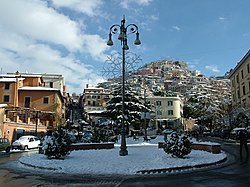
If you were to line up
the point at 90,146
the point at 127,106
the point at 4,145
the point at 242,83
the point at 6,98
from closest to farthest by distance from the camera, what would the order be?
the point at 90,146 < the point at 4,145 < the point at 127,106 < the point at 6,98 < the point at 242,83

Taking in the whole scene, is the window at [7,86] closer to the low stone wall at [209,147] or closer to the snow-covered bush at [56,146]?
the low stone wall at [209,147]

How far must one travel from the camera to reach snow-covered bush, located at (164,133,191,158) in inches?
583

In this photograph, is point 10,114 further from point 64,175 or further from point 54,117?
point 64,175

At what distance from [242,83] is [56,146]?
48.4 meters

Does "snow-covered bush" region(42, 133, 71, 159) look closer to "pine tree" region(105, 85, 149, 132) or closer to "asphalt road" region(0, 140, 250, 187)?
"asphalt road" region(0, 140, 250, 187)

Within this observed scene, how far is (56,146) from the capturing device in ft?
50.1

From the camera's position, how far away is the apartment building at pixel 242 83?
52.1 metres

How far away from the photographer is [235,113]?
2073 inches

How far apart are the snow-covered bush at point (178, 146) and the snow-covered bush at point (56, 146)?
5.32 m

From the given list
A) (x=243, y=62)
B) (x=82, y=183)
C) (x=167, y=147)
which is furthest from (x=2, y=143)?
(x=243, y=62)

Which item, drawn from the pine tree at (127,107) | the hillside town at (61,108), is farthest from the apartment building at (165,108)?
the pine tree at (127,107)

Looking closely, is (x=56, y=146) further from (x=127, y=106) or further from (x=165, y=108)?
(x=165, y=108)

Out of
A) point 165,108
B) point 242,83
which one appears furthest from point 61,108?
point 242,83

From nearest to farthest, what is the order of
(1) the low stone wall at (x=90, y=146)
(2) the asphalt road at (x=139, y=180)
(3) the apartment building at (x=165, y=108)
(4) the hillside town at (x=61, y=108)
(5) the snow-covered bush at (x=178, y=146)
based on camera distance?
(2) the asphalt road at (x=139, y=180)
(5) the snow-covered bush at (x=178, y=146)
(1) the low stone wall at (x=90, y=146)
(4) the hillside town at (x=61, y=108)
(3) the apartment building at (x=165, y=108)
